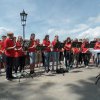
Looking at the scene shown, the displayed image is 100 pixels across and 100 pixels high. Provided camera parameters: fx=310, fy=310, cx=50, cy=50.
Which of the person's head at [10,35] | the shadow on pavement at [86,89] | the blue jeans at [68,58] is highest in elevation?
the person's head at [10,35]

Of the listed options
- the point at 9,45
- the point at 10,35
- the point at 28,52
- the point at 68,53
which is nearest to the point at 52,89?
the point at 9,45

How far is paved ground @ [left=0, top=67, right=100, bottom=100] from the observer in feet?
29.9

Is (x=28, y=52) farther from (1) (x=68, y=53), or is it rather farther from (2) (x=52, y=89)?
(2) (x=52, y=89)

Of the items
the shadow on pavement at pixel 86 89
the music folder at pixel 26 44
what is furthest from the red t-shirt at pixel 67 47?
the shadow on pavement at pixel 86 89

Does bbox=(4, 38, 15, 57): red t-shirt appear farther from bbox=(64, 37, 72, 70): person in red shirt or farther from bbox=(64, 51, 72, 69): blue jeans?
bbox=(64, 51, 72, 69): blue jeans

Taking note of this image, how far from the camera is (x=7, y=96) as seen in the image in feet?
30.6

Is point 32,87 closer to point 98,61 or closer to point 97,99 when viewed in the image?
point 97,99

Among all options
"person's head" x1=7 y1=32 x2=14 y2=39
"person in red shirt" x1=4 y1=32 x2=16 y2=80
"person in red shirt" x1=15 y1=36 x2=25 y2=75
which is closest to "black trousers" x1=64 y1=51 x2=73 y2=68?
"person in red shirt" x1=15 y1=36 x2=25 y2=75

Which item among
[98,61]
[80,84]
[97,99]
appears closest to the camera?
[97,99]

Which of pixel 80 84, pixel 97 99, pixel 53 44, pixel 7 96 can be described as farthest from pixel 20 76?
pixel 97 99

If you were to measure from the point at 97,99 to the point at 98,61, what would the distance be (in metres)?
9.49

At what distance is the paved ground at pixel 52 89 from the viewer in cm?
910

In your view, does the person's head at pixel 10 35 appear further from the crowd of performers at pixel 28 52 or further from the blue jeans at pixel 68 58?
the blue jeans at pixel 68 58

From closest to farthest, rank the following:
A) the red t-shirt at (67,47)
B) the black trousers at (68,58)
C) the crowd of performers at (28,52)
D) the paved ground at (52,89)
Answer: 1. the paved ground at (52,89)
2. the crowd of performers at (28,52)
3. the red t-shirt at (67,47)
4. the black trousers at (68,58)
